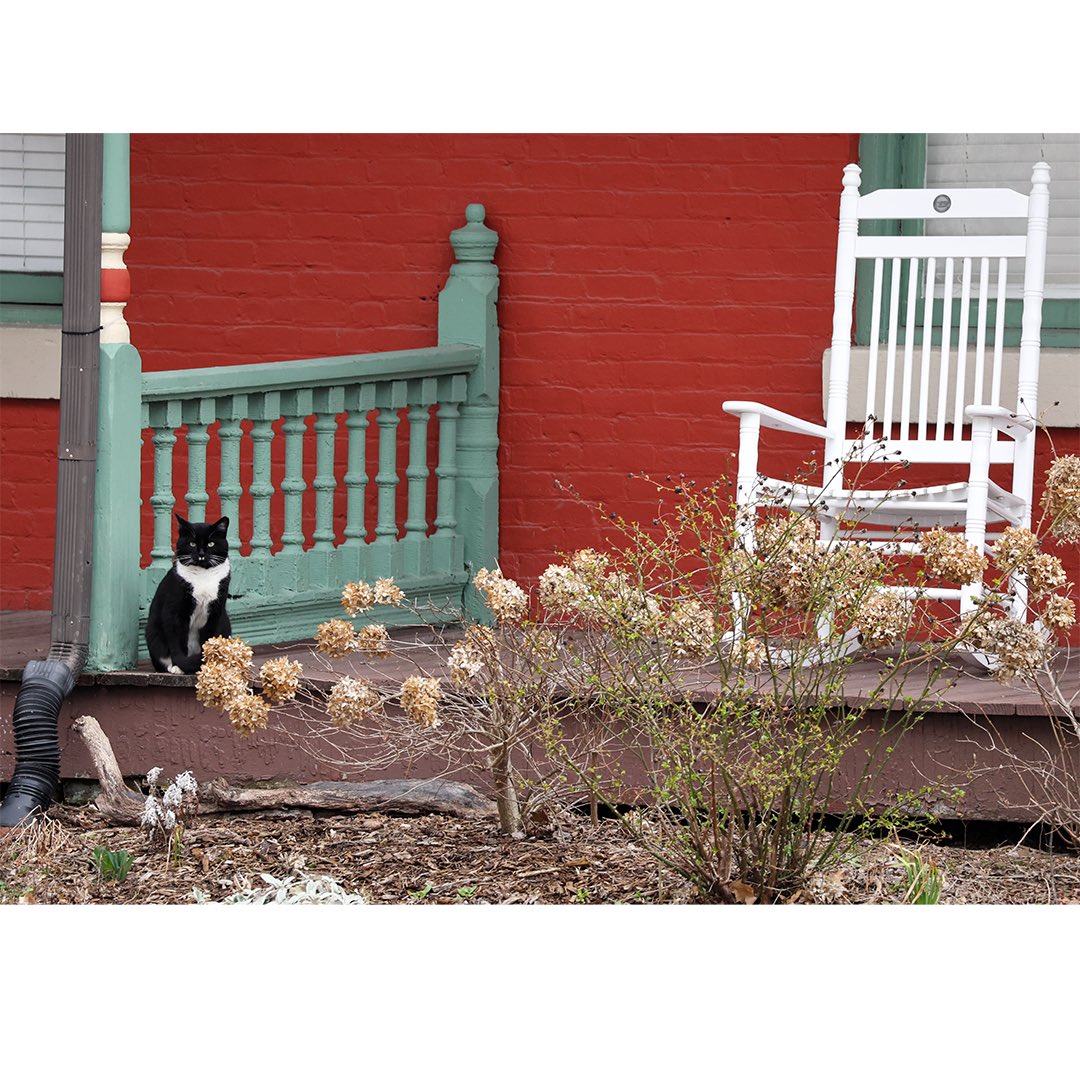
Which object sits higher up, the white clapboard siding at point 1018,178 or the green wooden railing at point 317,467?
the white clapboard siding at point 1018,178

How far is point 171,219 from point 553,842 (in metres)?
2.37

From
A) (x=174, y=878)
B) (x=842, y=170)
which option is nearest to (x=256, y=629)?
(x=174, y=878)

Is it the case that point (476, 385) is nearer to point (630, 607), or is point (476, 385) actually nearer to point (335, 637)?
point (335, 637)

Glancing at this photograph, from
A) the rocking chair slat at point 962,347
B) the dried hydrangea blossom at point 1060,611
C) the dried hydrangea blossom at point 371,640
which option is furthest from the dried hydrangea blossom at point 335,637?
the rocking chair slat at point 962,347

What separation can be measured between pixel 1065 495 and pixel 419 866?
59.3 inches

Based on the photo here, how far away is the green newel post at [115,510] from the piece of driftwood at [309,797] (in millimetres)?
215

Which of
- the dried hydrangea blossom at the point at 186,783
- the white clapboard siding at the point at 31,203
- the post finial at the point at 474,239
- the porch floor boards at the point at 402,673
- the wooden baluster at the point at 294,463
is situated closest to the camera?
the dried hydrangea blossom at the point at 186,783

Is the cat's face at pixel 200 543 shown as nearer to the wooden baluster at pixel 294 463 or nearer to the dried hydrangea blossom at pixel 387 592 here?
the wooden baluster at pixel 294 463

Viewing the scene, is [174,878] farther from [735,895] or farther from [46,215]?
[46,215]

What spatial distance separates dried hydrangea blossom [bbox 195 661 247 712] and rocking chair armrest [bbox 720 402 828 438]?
4.27 ft

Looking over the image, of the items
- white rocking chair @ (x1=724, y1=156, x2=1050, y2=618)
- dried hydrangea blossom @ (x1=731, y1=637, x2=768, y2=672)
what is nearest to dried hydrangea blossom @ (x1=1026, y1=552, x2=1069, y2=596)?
dried hydrangea blossom @ (x1=731, y1=637, x2=768, y2=672)

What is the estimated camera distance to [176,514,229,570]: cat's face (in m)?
3.54

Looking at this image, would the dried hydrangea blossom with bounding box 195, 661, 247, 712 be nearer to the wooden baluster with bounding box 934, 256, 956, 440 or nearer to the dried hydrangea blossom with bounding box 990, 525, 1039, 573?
the dried hydrangea blossom with bounding box 990, 525, 1039, 573

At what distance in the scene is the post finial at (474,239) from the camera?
4441 mm
